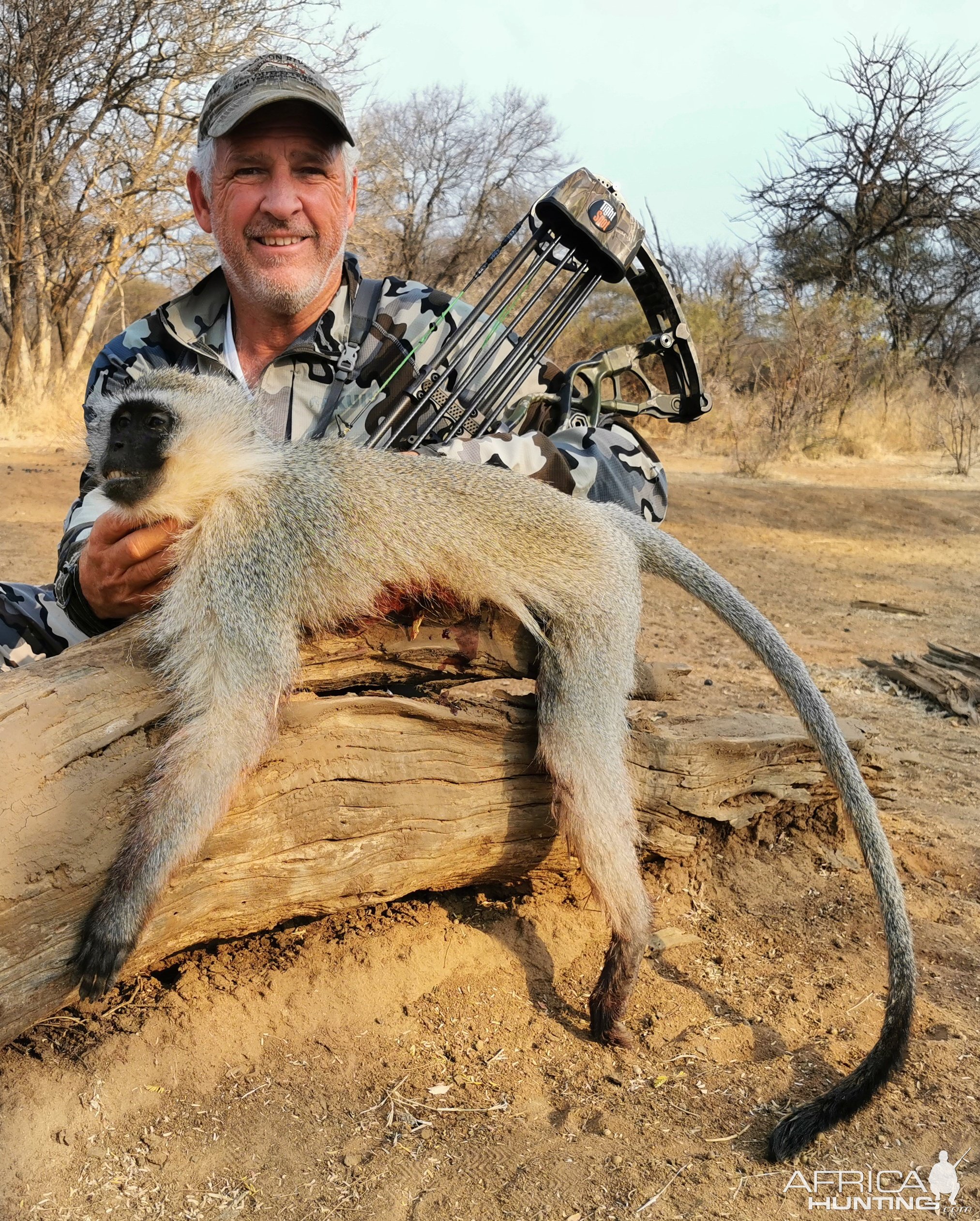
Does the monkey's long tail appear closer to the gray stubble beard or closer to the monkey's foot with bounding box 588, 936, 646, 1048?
the monkey's foot with bounding box 588, 936, 646, 1048

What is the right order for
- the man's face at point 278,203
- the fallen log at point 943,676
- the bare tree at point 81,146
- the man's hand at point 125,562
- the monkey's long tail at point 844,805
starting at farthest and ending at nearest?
the bare tree at point 81,146 → the fallen log at point 943,676 → the man's face at point 278,203 → the man's hand at point 125,562 → the monkey's long tail at point 844,805

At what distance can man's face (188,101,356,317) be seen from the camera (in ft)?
10.7

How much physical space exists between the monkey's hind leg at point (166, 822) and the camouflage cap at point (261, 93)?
1.94m

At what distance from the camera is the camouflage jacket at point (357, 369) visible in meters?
3.36

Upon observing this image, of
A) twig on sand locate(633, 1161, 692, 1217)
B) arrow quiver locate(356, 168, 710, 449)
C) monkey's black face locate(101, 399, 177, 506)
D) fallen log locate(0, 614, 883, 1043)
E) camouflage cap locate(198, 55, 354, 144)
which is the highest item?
camouflage cap locate(198, 55, 354, 144)

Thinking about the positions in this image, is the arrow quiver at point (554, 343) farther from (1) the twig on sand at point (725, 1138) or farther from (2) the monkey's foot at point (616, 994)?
(1) the twig on sand at point (725, 1138)

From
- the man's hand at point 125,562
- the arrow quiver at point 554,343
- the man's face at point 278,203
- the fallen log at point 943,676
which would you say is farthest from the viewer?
the fallen log at point 943,676

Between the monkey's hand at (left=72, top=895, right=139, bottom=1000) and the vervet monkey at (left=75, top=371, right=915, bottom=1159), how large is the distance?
454 millimetres

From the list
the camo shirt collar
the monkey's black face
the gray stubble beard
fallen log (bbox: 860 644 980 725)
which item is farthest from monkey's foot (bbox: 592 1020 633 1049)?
fallen log (bbox: 860 644 980 725)

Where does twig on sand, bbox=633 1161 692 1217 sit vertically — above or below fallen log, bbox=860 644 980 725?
below

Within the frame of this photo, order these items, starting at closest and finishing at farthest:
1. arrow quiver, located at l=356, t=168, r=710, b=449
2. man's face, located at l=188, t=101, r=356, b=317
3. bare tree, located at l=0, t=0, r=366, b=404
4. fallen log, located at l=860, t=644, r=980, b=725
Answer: man's face, located at l=188, t=101, r=356, b=317 < arrow quiver, located at l=356, t=168, r=710, b=449 < fallen log, located at l=860, t=644, r=980, b=725 < bare tree, located at l=0, t=0, r=366, b=404

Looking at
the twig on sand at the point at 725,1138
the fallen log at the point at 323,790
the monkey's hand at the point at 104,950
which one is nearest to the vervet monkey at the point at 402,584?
the fallen log at the point at 323,790

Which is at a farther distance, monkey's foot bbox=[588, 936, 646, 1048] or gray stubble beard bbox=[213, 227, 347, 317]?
gray stubble beard bbox=[213, 227, 347, 317]

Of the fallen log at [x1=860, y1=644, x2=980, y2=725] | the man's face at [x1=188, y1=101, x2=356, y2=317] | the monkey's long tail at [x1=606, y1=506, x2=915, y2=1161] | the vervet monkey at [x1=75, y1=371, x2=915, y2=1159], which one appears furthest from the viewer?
the fallen log at [x1=860, y1=644, x2=980, y2=725]
